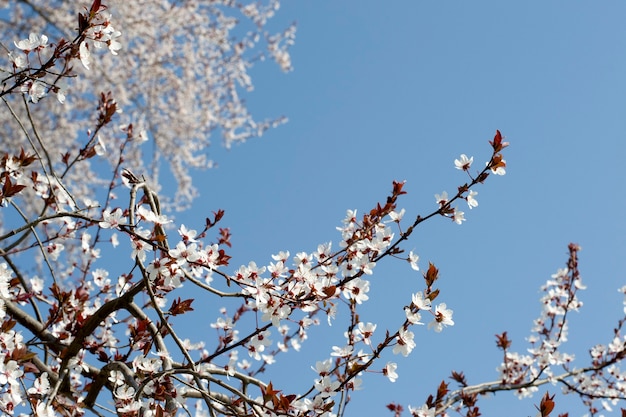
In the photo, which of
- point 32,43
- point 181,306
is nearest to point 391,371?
point 181,306

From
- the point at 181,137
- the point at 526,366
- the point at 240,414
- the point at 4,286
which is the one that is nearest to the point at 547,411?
the point at 240,414

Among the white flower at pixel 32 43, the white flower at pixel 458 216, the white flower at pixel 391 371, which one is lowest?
the white flower at pixel 391 371

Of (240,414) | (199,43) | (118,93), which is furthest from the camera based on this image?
(199,43)

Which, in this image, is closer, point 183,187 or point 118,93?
point 118,93

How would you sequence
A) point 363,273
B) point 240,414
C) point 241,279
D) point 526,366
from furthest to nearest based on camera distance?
point 526,366
point 363,273
point 241,279
point 240,414

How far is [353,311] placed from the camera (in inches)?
111

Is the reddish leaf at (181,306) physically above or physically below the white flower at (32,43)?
below

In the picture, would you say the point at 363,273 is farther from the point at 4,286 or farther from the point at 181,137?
the point at 181,137

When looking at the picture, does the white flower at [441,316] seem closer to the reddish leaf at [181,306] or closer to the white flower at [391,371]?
the white flower at [391,371]

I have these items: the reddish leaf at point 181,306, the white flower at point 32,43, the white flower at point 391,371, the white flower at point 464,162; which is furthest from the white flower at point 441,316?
the white flower at point 32,43

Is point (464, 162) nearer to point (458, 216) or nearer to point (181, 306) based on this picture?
point (458, 216)

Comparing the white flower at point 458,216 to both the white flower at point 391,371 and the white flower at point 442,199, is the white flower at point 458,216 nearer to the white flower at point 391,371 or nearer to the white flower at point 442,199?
the white flower at point 442,199

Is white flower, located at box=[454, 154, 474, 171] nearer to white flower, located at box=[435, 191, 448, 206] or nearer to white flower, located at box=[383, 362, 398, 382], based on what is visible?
white flower, located at box=[435, 191, 448, 206]

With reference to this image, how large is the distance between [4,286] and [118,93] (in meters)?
8.28
